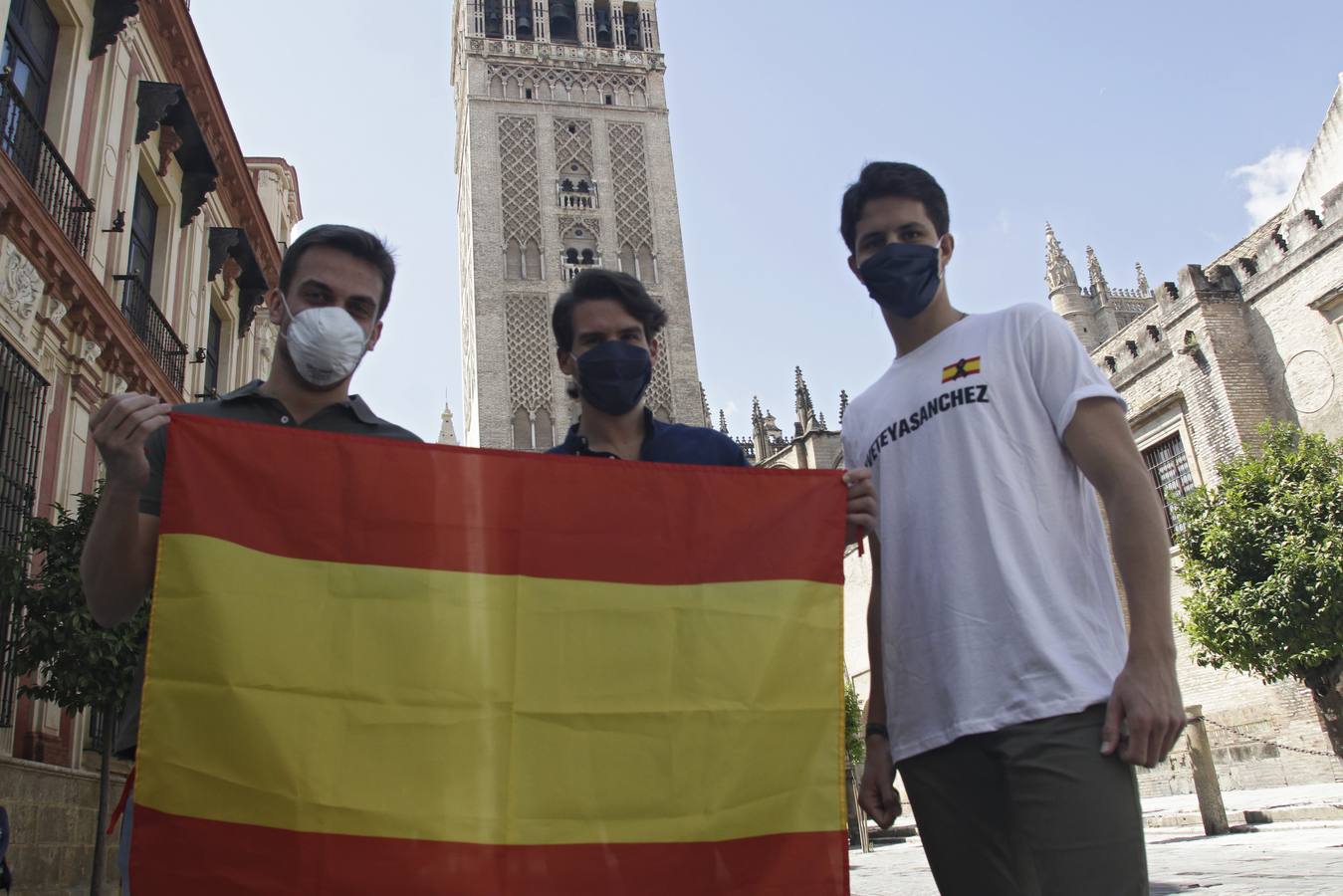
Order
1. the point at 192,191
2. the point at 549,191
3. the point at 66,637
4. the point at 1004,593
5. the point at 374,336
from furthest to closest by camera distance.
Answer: the point at 549,191, the point at 192,191, the point at 66,637, the point at 374,336, the point at 1004,593

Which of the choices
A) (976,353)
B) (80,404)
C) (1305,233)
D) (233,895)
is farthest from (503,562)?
(1305,233)

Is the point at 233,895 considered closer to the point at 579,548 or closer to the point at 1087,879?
the point at 579,548

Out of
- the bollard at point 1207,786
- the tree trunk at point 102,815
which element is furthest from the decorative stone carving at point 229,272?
the bollard at point 1207,786

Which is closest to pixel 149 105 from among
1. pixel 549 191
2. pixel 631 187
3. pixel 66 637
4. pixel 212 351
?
pixel 212 351

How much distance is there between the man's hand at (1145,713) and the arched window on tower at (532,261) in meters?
40.7

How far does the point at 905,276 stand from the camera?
2520 millimetres

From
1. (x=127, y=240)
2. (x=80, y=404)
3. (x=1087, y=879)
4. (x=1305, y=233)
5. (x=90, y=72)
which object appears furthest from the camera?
(x=1305, y=233)

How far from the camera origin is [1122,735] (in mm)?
1933

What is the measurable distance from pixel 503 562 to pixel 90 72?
11.0 meters

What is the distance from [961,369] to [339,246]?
5.35ft

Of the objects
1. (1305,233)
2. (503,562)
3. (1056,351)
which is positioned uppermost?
(1305,233)

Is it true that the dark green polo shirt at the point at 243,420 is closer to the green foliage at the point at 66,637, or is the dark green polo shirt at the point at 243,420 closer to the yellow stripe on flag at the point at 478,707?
the yellow stripe on flag at the point at 478,707

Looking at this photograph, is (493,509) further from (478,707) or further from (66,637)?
(66,637)

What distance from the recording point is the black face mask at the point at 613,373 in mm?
2906
